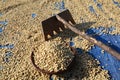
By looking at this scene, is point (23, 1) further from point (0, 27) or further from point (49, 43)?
point (49, 43)

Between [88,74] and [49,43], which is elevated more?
[49,43]

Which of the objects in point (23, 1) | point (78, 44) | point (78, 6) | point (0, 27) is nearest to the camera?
point (78, 44)

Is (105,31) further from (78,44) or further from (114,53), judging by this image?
(114,53)

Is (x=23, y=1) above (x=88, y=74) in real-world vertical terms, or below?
above

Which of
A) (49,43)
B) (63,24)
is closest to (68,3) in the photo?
(63,24)

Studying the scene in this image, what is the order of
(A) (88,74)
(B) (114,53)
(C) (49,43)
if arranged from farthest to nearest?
(C) (49,43), (A) (88,74), (B) (114,53)

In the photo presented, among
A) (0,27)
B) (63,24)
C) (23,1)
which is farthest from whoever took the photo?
(23,1)

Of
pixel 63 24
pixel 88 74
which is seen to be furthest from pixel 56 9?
pixel 88 74

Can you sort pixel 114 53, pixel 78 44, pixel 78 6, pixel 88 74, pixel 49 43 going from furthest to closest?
pixel 78 6
pixel 78 44
pixel 49 43
pixel 88 74
pixel 114 53

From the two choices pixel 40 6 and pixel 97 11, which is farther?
pixel 40 6
